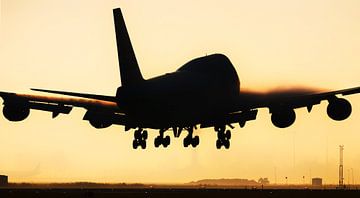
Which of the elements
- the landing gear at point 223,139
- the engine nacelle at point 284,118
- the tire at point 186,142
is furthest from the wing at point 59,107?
the engine nacelle at point 284,118

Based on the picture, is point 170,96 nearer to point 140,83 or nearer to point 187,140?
point 140,83

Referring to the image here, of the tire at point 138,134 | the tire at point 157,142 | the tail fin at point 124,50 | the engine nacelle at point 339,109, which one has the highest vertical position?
the tail fin at point 124,50

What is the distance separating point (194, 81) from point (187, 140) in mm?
6753

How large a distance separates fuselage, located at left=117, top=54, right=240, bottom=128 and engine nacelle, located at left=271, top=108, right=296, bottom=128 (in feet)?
13.0

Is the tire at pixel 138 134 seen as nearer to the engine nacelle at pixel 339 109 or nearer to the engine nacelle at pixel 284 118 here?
the engine nacelle at pixel 284 118

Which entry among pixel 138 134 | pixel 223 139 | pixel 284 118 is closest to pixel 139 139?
pixel 138 134

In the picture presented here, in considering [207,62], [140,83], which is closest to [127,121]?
[140,83]

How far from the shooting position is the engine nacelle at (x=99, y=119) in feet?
207

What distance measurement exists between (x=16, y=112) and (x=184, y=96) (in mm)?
14042

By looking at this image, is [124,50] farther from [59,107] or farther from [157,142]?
[157,142]

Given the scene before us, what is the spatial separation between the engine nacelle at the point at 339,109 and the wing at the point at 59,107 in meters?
17.5

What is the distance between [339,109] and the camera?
59375 millimetres

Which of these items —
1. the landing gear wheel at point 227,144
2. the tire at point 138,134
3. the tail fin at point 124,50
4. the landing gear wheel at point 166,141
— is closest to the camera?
the tail fin at point 124,50

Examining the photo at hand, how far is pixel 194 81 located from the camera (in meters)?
60.2
